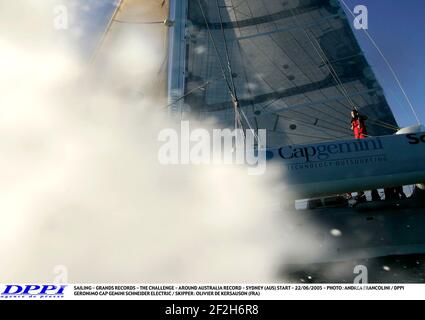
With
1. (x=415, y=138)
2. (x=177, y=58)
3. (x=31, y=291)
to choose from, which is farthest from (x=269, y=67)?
(x=31, y=291)

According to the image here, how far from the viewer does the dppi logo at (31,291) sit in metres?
1.38

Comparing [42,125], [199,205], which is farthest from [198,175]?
[42,125]

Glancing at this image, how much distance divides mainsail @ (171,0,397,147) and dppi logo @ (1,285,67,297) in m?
3.20

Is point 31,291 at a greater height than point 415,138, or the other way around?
point 415,138

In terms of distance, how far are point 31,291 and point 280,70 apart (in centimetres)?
431

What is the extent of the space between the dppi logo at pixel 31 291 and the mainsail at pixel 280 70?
10.5 ft

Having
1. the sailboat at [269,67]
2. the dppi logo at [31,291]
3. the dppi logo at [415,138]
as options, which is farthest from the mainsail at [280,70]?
the dppi logo at [31,291]

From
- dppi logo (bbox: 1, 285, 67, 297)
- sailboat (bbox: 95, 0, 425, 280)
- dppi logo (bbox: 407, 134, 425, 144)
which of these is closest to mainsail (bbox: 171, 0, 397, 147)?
sailboat (bbox: 95, 0, 425, 280)

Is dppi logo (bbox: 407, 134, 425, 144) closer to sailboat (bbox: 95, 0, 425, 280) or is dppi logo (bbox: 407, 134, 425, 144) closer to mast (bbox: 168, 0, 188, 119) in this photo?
sailboat (bbox: 95, 0, 425, 280)

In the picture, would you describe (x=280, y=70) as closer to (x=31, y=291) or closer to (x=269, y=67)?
(x=269, y=67)

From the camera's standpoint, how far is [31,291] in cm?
138

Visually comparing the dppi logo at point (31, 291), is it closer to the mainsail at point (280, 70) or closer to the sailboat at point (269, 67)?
the sailboat at point (269, 67)

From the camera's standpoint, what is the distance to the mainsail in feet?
15.2

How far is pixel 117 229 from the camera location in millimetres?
2543
